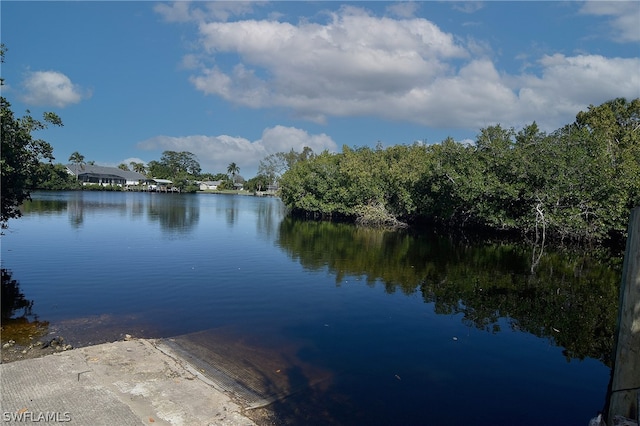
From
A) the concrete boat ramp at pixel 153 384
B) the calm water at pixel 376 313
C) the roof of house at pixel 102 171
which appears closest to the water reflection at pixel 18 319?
the calm water at pixel 376 313

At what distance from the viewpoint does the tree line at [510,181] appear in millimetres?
28625

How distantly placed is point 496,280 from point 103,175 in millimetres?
114022

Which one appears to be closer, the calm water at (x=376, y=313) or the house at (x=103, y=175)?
the calm water at (x=376, y=313)

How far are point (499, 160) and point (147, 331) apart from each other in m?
30.0

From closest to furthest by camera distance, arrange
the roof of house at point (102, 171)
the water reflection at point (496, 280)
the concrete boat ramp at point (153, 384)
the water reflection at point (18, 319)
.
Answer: the concrete boat ramp at point (153, 384), the water reflection at point (18, 319), the water reflection at point (496, 280), the roof of house at point (102, 171)

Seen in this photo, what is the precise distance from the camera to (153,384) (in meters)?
7.46

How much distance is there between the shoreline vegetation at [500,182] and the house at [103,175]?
232 ft

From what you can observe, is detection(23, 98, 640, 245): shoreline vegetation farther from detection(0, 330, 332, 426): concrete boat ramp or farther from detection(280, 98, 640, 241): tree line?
detection(0, 330, 332, 426): concrete boat ramp

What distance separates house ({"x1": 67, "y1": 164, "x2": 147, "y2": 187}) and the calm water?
303 ft

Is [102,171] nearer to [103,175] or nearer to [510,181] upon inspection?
[103,175]

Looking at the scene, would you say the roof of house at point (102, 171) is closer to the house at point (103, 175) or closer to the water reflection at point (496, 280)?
the house at point (103, 175)

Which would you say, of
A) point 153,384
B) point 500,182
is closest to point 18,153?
point 153,384

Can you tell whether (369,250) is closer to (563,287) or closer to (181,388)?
(563,287)

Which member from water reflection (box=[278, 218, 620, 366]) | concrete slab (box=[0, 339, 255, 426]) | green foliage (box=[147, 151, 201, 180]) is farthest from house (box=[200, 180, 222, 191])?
concrete slab (box=[0, 339, 255, 426])
